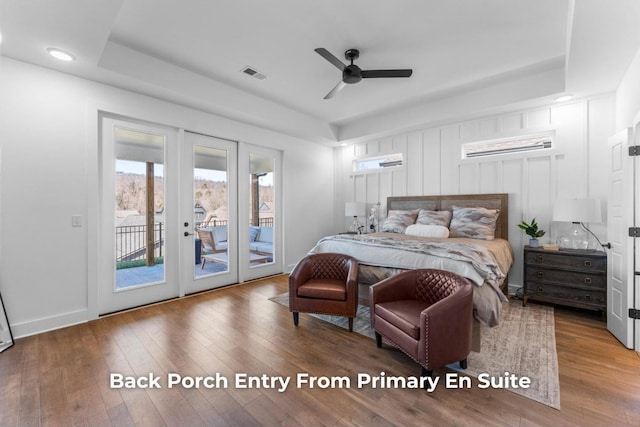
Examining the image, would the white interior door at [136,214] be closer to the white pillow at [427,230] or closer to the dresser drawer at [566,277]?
the white pillow at [427,230]

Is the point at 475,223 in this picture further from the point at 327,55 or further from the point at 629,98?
the point at 327,55

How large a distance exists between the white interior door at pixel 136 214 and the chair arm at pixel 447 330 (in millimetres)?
3367

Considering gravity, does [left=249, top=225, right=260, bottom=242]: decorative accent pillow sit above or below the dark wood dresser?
above

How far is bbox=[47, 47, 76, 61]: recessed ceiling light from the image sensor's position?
2503 mm

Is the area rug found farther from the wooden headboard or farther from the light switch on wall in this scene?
the light switch on wall

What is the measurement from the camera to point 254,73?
3.53m

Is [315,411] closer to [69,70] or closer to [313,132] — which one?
[69,70]

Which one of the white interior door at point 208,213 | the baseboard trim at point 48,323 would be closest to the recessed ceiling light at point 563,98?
the white interior door at point 208,213

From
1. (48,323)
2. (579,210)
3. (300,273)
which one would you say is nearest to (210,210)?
(300,273)

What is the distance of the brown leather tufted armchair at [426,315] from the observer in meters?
1.89

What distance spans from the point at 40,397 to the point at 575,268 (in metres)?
5.01

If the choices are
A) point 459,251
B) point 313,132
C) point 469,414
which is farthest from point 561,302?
point 313,132

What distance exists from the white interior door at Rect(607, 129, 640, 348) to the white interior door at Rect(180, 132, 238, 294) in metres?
4.62

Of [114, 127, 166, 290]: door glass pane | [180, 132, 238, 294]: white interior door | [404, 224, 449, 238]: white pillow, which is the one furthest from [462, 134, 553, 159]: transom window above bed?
[114, 127, 166, 290]: door glass pane
